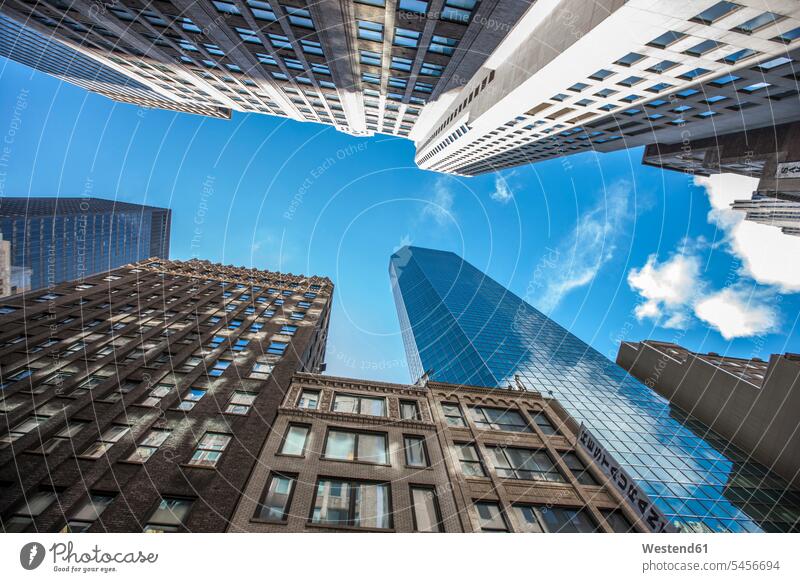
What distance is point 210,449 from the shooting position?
1565 cm

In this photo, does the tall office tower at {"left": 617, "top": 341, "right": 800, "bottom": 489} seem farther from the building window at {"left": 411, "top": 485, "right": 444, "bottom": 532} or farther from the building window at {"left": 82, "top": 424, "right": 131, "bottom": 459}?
the building window at {"left": 82, "top": 424, "right": 131, "bottom": 459}

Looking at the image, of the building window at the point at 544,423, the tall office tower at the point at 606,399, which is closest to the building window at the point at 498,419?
the building window at the point at 544,423

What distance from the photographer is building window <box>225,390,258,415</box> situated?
18.3m

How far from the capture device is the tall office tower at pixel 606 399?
3347 cm

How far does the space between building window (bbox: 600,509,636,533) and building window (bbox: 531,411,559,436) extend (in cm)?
488

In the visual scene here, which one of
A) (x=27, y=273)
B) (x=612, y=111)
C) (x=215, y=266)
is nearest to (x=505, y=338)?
(x=612, y=111)

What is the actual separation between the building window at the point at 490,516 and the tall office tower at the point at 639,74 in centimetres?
2819

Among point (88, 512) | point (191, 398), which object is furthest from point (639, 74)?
point (88, 512)

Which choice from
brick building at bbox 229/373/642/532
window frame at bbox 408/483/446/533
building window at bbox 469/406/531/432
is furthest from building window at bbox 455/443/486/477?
window frame at bbox 408/483/446/533

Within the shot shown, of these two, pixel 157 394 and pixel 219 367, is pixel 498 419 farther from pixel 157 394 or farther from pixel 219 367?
pixel 157 394

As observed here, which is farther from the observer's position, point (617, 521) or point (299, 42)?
point (299, 42)

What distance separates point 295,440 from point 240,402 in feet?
16.1

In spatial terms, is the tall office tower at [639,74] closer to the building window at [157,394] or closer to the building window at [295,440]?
the building window at [295,440]
